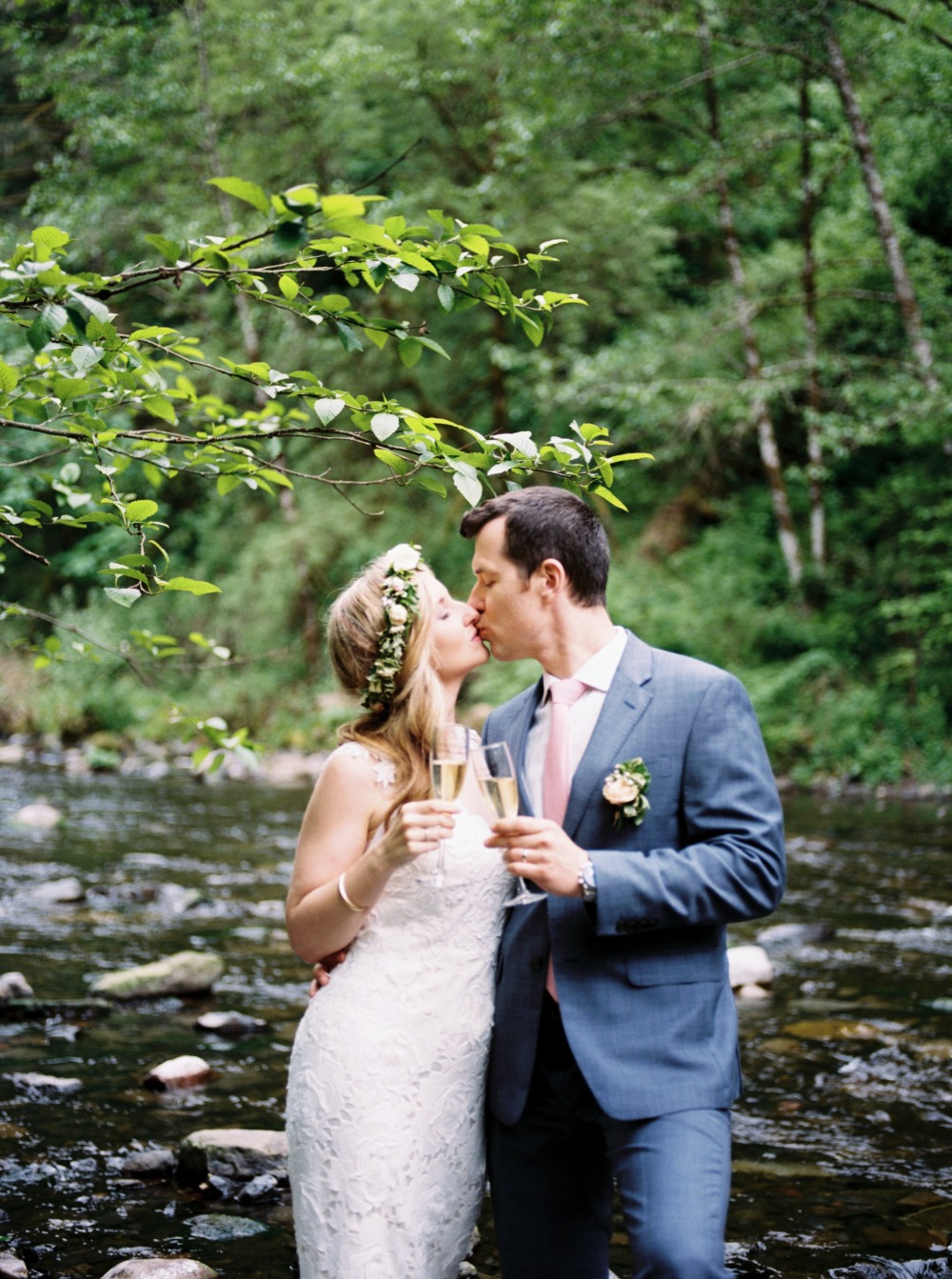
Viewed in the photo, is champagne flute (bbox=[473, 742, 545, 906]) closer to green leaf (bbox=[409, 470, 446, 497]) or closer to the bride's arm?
the bride's arm

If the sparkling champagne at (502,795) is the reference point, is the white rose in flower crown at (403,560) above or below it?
above

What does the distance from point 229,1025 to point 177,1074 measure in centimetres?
78

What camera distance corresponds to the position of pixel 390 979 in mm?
2912

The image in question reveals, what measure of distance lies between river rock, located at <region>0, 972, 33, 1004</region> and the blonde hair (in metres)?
4.13

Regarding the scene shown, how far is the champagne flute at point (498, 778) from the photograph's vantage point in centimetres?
245

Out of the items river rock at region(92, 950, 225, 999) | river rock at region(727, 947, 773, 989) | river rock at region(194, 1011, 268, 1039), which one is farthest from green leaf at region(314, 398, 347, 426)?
river rock at region(727, 947, 773, 989)

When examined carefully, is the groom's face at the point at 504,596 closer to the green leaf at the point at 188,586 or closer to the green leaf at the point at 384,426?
the green leaf at the point at 384,426

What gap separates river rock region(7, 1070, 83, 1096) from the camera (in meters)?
5.09

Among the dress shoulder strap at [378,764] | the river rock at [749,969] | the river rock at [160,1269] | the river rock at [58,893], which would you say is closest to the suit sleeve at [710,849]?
the dress shoulder strap at [378,764]

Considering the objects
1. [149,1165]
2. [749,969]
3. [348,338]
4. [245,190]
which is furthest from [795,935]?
[245,190]

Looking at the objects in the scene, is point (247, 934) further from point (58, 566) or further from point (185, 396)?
point (58, 566)

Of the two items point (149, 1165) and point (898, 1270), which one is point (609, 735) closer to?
point (898, 1270)

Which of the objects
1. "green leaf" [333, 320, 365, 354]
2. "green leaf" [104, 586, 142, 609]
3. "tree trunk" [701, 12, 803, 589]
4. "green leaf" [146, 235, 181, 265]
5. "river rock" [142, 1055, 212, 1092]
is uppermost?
"tree trunk" [701, 12, 803, 589]

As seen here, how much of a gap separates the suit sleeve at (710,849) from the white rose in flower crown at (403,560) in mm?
861
